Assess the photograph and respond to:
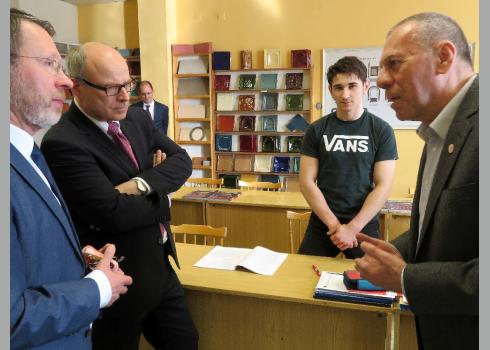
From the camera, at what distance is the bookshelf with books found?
5914mm

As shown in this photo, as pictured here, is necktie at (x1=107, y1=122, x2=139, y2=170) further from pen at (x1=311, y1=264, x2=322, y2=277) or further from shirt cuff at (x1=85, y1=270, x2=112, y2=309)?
pen at (x1=311, y1=264, x2=322, y2=277)

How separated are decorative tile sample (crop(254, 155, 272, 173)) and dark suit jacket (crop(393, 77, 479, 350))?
5.03 metres

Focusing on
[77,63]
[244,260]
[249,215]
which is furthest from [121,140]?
[249,215]

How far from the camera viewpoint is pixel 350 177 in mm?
2445

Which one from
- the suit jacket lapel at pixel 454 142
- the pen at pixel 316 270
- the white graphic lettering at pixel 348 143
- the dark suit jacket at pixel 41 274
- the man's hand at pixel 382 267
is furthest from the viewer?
the white graphic lettering at pixel 348 143

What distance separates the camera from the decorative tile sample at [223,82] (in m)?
6.12

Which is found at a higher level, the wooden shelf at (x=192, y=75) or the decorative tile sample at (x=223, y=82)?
the wooden shelf at (x=192, y=75)

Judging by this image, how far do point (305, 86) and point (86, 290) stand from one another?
5.15 metres

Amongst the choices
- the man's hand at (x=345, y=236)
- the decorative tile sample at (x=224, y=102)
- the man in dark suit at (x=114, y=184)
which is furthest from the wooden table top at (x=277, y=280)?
the decorative tile sample at (x=224, y=102)

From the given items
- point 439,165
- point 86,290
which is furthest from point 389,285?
point 86,290

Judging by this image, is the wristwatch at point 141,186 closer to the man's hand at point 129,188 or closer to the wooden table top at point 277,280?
the man's hand at point 129,188

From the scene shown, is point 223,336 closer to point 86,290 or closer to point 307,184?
point 307,184

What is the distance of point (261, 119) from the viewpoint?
20.0 ft

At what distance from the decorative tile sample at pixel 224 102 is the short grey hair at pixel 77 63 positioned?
4567mm
